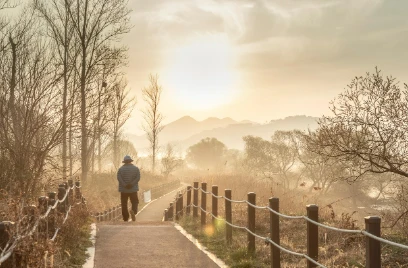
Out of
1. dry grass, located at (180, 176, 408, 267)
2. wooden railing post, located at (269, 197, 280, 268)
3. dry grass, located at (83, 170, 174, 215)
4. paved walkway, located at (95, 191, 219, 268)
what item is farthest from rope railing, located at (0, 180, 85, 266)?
dry grass, located at (83, 170, 174, 215)

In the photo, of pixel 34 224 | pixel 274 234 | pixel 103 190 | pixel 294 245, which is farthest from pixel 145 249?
pixel 103 190

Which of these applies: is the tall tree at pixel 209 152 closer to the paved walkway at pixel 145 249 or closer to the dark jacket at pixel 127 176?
the dark jacket at pixel 127 176

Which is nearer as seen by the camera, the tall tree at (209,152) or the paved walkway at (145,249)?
the paved walkway at (145,249)

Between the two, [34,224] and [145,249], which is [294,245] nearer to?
[145,249]

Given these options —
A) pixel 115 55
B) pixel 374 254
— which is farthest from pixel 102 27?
pixel 374 254

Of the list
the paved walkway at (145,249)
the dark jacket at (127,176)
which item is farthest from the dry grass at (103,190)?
the paved walkway at (145,249)

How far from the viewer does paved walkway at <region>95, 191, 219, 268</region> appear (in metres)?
8.03

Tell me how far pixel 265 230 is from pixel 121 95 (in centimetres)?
2858

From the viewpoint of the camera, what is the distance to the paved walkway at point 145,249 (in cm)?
803

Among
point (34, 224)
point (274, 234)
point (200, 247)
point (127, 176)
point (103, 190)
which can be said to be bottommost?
point (103, 190)

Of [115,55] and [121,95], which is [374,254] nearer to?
[115,55]

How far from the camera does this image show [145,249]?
30.2 ft

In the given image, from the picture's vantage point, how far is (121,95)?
1543 inches

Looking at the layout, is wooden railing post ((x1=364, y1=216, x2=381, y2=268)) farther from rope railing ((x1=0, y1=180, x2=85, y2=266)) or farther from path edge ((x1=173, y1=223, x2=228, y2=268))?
path edge ((x1=173, y1=223, x2=228, y2=268))
